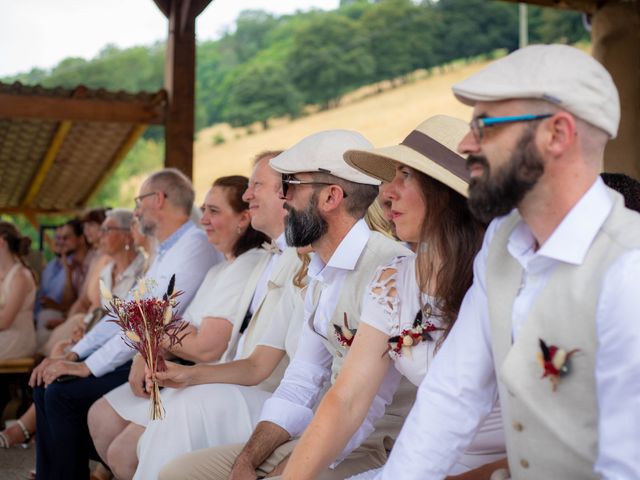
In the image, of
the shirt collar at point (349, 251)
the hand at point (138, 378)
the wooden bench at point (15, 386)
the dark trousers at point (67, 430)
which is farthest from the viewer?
the wooden bench at point (15, 386)

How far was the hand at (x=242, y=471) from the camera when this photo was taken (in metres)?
3.04

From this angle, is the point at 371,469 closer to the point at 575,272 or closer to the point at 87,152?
the point at 575,272

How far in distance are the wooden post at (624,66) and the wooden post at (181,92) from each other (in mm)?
4031

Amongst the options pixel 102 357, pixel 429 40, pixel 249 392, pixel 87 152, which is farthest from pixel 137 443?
pixel 429 40

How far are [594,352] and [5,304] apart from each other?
6456 millimetres

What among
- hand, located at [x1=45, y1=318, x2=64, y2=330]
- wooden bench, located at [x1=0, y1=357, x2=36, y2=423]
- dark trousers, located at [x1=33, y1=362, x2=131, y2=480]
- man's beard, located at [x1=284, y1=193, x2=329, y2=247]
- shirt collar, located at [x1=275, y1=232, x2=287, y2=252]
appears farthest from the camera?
hand, located at [x1=45, y1=318, x2=64, y2=330]

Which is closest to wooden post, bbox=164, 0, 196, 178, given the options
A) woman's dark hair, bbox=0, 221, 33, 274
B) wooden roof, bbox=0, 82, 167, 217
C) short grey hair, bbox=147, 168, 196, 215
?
wooden roof, bbox=0, 82, 167, 217

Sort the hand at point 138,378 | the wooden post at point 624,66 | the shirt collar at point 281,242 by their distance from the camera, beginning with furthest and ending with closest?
the wooden post at point 624,66, the hand at point 138,378, the shirt collar at point 281,242

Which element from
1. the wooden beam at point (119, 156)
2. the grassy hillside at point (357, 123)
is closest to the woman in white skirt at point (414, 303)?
the wooden beam at point (119, 156)

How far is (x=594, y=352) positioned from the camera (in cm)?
172

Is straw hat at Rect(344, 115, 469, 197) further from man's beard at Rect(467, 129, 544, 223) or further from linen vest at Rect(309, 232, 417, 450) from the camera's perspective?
man's beard at Rect(467, 129, 544, 223)

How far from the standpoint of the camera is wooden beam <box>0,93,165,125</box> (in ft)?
27.4

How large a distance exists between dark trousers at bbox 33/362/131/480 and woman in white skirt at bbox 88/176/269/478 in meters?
0.29

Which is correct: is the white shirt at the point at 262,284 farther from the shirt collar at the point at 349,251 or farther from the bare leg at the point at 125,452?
the shirt collar at the point at 349,251
